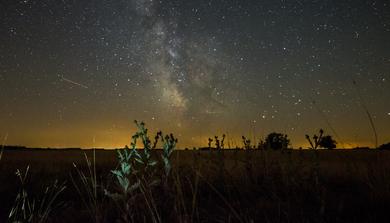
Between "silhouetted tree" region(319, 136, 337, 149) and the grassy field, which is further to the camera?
"silhouetted tree" region(319, 136, 337, 149)

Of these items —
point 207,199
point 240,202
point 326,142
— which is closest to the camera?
point 240,202

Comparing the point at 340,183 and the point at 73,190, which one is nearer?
the point at 340,183

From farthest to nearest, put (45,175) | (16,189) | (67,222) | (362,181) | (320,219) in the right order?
1. (45,175)
2. (16,189)
3. (362,181)
4. (67,222)
5. (320,219)

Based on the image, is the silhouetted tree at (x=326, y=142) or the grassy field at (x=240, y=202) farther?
the silhouetted tree at (x=326, y=142)

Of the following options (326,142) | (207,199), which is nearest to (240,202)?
(207,199)

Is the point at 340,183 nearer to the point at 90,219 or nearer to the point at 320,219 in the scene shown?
the point at 320,219

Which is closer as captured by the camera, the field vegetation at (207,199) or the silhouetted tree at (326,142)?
the field vegetation at (207,199)

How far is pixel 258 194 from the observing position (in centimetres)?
342

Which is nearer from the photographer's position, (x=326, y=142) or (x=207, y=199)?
(x=207, y=199)

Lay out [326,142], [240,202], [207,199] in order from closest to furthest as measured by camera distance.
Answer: [240,202] → [207,199] → [326,142]

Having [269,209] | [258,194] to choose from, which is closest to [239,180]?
[258,194]

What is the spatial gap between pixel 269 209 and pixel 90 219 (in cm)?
210

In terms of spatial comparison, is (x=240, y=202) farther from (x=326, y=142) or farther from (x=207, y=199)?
(x=326, y=142)

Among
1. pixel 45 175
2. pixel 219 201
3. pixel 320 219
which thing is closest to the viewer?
pixel 320 219
